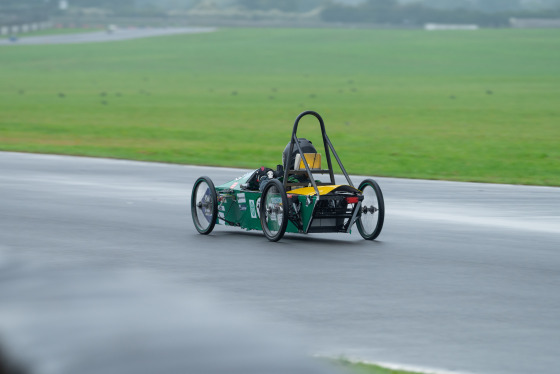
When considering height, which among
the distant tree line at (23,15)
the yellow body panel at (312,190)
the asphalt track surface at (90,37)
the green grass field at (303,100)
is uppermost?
the distant tree line at (23,15)

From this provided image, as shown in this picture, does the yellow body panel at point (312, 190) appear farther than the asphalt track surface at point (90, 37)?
No

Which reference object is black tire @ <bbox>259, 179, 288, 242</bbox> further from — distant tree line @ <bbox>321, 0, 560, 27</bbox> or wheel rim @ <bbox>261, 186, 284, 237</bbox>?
distant tree line @ <bbox>321, 0, 560, 27</bbox>

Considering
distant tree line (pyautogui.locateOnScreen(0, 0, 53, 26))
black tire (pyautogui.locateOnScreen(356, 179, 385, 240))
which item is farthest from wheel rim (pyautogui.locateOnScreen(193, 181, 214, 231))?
distant tree line (pyautogui.locateOnScreen(0, 0, 53, 26))

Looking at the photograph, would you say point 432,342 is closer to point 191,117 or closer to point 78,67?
point 191,117

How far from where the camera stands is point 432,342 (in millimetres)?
7273

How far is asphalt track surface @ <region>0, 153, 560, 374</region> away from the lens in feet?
24.1

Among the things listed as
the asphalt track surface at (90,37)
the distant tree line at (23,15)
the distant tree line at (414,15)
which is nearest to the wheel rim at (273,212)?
the asphalt track surface at (90,37)

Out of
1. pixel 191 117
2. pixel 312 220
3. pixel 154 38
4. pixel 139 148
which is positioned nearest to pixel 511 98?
pixel 191 117

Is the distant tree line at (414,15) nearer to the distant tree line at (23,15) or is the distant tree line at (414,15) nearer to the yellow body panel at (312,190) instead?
the distant tree line at (23,15)

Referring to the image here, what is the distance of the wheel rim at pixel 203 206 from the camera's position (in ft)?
42.1

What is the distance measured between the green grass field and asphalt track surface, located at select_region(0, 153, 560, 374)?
570 cm

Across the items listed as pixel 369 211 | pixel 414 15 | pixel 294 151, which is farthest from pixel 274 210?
pixel 414 15

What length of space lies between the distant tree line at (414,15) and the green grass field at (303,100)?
99.3ft

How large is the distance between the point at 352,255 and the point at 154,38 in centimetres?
10336
